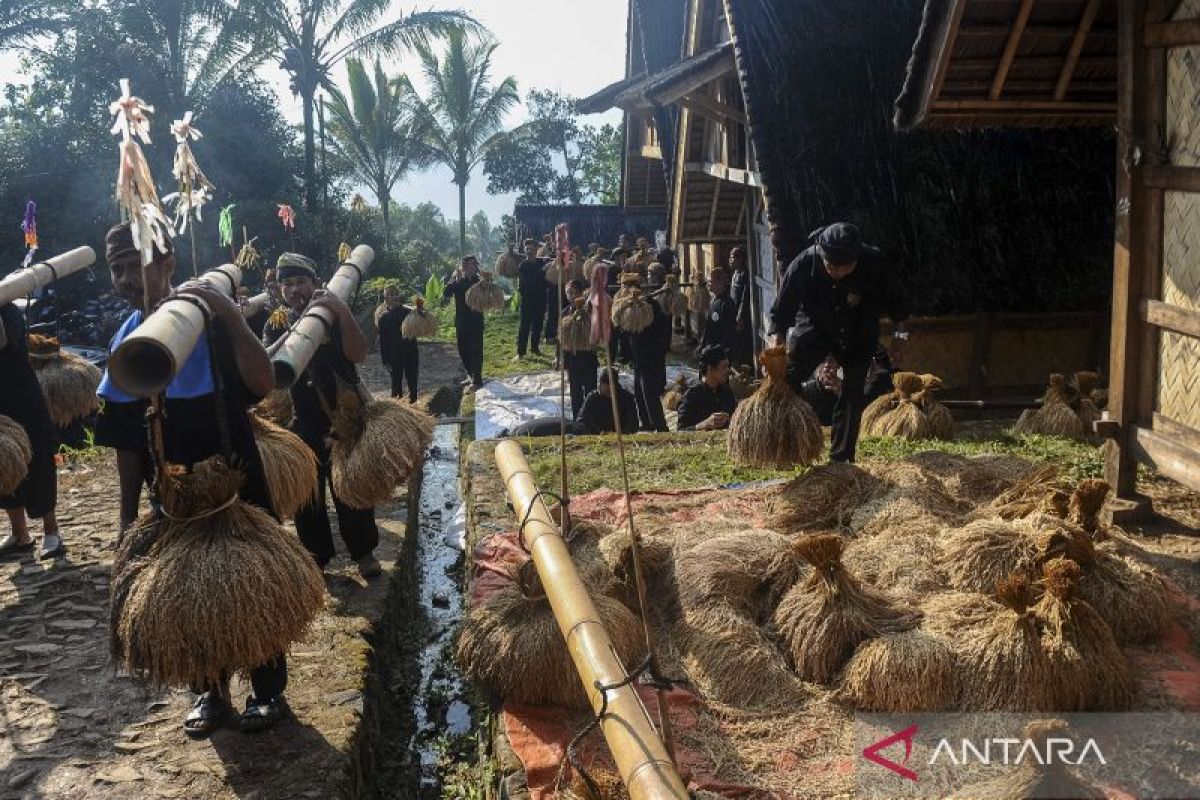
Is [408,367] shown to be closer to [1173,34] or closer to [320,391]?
[320,391]

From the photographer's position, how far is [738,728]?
14.0ft

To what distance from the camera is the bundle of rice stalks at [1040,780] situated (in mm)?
2510

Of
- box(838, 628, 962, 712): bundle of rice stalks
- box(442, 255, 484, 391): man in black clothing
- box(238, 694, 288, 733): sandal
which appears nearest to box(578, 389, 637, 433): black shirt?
box(442, 255, 484, 391): man in black clothing

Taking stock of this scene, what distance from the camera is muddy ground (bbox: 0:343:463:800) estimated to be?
4.36 metres

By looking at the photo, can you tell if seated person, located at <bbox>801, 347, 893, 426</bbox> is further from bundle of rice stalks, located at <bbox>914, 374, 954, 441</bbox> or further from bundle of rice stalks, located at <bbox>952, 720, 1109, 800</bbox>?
bundle of rice stalks, located at <bbox>952, 720, 1109, 800</bbox>

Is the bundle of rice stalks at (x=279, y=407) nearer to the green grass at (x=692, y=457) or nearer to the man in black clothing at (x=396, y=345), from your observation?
the green grass at (x=692, y=457)

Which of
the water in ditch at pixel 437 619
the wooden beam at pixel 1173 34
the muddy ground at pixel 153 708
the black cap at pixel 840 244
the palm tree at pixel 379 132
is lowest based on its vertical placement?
the water in ditch at pixel 437 619

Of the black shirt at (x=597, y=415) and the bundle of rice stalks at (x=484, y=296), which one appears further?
the bundle of rice stalks at (x=484, y=296)

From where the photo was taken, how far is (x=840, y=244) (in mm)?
6684

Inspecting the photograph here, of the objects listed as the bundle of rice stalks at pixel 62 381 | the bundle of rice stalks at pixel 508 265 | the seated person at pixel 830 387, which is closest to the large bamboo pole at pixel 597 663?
the seated person at pixel 830 387

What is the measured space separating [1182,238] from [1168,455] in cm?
121

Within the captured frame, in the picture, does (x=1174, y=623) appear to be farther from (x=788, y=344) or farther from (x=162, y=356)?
(x=162, y=356)

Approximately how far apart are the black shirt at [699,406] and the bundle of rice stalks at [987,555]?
5014 mm

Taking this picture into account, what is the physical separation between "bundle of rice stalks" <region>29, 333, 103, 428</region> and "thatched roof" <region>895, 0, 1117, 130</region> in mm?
6833
